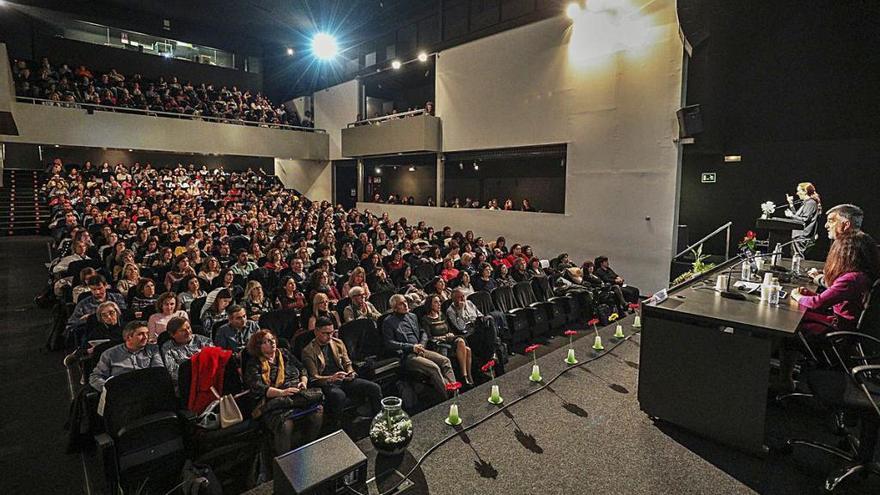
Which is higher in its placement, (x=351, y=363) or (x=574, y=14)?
(x=574, y=14)

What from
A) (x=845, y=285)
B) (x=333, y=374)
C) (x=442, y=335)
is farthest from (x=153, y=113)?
(x=845, y=285)

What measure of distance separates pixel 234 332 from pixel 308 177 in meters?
16.2

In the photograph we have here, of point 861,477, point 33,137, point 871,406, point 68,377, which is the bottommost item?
point 68,377

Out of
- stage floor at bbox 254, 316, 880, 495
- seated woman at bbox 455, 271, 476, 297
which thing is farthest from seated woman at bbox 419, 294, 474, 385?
seated woman at bbox 455, 271, 476, 297

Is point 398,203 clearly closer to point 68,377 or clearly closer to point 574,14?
point 574,14

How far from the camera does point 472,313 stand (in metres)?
5.58

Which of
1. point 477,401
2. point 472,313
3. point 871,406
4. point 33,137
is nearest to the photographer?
point 871,406

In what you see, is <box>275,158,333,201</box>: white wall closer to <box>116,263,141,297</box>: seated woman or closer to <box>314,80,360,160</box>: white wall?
<box>314,80,360,160</box>: white wall

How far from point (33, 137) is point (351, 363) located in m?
14.9

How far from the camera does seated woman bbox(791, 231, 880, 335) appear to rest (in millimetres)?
2934

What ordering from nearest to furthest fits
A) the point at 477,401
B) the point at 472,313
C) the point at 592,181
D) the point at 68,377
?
the point at 477,401, the point at 68,377, the point at 472,313, the point at 592,181

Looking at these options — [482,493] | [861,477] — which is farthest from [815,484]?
[482,493]

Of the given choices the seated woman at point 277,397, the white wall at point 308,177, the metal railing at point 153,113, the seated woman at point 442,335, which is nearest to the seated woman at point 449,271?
the seated woman at point 442,335

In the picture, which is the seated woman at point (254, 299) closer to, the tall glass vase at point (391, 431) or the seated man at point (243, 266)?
the seated man at point (243, 266)
